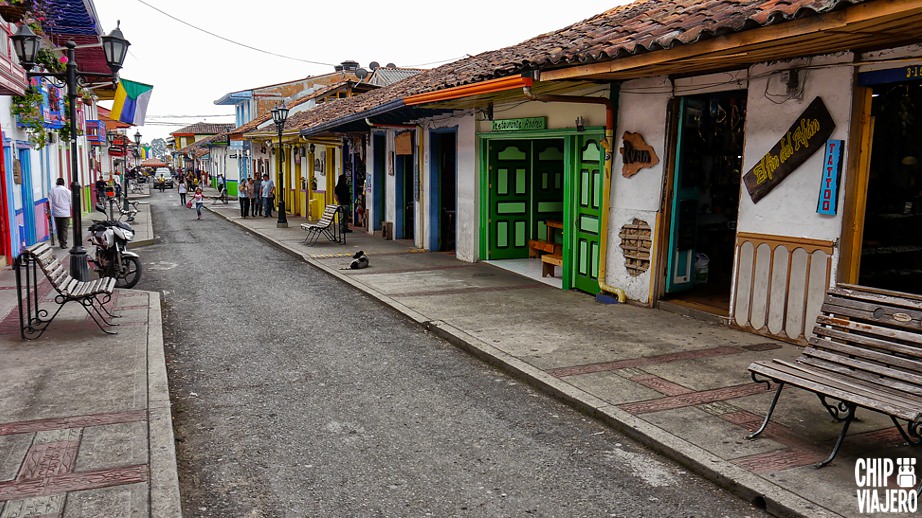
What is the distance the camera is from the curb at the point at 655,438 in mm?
3843

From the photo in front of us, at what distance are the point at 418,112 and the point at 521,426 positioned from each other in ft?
31.7

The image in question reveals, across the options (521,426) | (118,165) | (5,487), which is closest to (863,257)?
(521,426)

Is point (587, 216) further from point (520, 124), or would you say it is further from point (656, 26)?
point (656, 26)

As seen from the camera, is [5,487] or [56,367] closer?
[5,487]

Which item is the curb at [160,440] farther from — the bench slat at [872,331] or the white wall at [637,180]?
the white wall at [637,180]

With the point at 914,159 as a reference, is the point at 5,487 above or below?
below

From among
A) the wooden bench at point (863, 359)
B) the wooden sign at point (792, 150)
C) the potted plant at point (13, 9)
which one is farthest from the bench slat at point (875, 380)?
the potted plant at point (13, 9)

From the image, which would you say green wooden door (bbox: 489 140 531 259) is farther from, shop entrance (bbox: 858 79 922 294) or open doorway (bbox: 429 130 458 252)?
shop entrance (bbox: 858 79 922 294)

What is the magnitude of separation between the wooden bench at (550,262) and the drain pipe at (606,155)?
136 centimetres

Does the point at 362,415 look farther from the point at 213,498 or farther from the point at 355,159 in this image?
the point at 355,159

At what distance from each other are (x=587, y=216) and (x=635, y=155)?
4.50ft

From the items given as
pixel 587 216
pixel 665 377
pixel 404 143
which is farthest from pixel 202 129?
pixel 665 377

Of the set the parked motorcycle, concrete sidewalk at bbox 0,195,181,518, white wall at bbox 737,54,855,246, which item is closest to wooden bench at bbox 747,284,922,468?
white wall at bbox 737,54,855,246

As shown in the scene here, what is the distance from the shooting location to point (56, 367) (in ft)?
20.8
